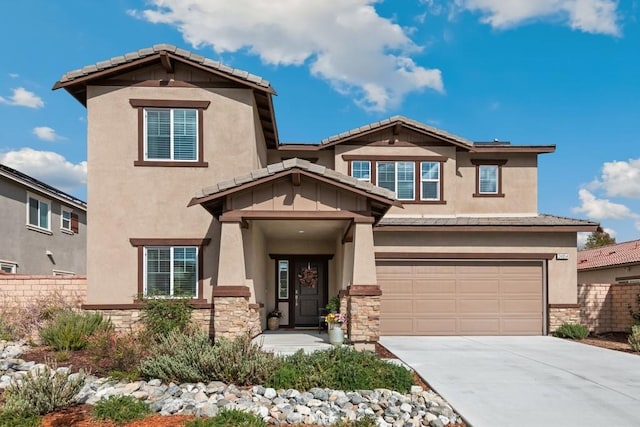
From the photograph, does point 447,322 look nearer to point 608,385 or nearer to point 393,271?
point 393,271

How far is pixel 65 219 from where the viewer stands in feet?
74.2

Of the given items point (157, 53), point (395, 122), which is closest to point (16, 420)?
point (157, 53)

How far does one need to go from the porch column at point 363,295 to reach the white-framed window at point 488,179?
8123 mm

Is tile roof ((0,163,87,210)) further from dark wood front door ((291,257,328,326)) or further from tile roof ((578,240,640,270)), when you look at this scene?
tile roof ((578,240,640,270))

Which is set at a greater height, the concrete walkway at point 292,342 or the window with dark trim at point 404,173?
the window with dark trim at point 404,173

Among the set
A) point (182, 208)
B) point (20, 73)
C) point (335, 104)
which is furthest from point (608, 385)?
point (20, 73)

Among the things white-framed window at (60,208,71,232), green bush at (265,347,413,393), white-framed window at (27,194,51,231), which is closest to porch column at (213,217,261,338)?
green bush at (265,347,413,393)

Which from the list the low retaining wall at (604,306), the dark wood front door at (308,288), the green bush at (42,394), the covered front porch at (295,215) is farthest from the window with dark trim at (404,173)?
the green bush at (42,394)

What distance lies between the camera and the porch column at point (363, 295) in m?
11.1

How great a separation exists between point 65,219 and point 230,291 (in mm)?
14938

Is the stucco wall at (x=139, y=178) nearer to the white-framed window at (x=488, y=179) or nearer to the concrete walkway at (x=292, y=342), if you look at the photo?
the concrete walkway at (x=292, y=342)

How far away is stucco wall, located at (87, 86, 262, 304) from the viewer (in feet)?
43.7

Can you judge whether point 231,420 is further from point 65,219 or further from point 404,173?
point 65,219

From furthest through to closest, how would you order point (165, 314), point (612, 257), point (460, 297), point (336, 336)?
1. point (612, 257)
2. point (460, 297)
3. point (165, 314)
4. point (336, 336)
